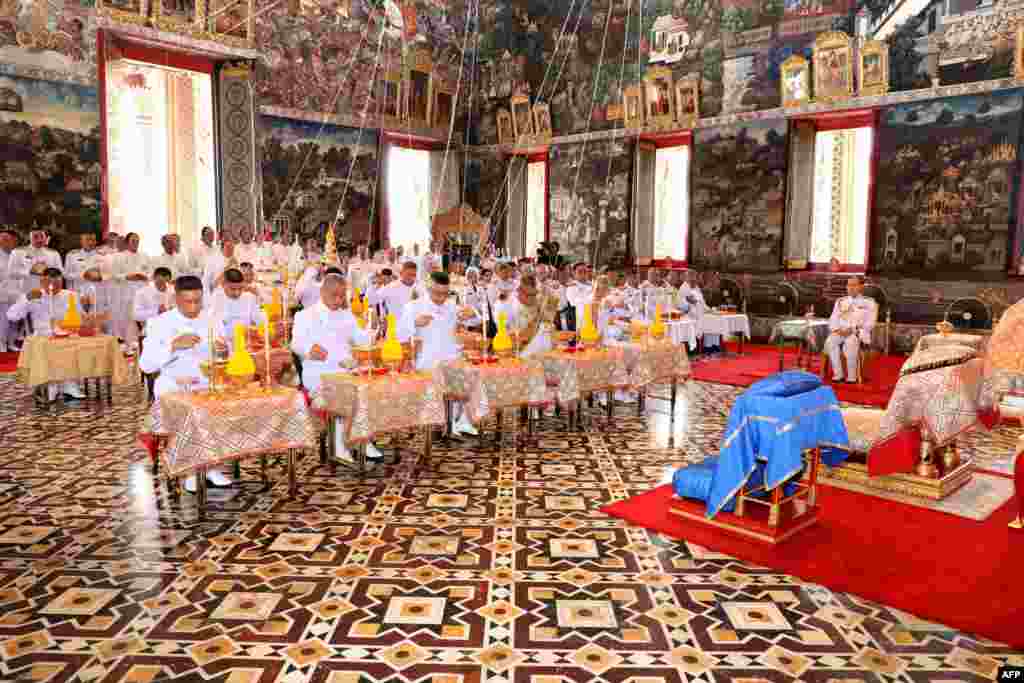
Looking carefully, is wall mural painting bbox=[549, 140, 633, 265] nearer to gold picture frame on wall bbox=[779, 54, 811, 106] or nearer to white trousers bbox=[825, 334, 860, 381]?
gold picture frame on wall bbox=[779, 54, 811, 106]

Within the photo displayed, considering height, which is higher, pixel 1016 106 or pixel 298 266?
pixel 1016 106

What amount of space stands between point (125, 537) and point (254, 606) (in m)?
Result: 1.52

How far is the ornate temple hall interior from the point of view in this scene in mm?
4047

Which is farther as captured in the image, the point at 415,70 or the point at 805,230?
the point at 415,70

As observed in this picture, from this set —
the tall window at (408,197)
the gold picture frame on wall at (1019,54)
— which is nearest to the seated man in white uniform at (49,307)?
the tall window at (408,197)

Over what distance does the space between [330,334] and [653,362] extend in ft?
12.2

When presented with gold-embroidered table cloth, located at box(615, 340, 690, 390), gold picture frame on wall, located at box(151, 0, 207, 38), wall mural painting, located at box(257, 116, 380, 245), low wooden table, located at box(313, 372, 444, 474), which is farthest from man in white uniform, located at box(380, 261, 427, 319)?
gold picture frame on wall, located at box(151, 0, 207, 38)

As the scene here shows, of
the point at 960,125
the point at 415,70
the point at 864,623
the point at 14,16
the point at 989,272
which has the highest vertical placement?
the point at 415,70

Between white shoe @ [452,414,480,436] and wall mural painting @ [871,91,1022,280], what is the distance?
36.0 ft

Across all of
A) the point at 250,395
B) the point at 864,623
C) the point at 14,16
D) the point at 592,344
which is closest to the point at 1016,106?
the point at 592,344

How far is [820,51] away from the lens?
15.6 metres

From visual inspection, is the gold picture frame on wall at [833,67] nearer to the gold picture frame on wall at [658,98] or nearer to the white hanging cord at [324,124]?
the gold picture frame on wall at [658,98]

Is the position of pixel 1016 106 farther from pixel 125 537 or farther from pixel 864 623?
pixel 125 537

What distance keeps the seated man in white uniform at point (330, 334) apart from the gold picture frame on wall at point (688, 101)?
Result: 1353 centimetres
